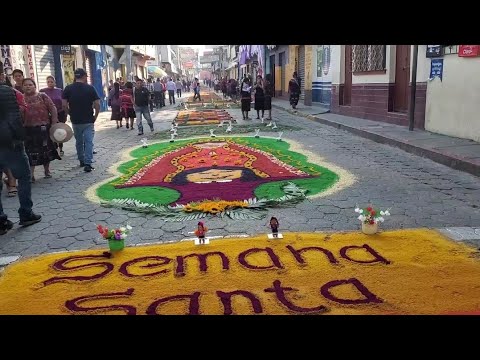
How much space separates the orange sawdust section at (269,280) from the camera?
3.21 metres

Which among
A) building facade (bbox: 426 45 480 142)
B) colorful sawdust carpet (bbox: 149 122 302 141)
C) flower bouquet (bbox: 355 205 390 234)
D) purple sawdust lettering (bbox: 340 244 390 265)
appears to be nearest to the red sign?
building facade (bbox: 426 45 480 142)

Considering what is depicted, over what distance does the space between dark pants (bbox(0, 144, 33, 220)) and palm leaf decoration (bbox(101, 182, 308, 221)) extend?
105cm

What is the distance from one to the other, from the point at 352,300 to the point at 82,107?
6.74 m

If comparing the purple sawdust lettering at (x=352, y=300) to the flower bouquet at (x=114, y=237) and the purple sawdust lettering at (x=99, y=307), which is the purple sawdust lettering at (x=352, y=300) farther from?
the flower bouquet at (x=114, y=237)

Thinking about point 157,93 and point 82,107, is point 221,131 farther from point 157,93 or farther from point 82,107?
point 157,93

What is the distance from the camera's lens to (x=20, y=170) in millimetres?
5262

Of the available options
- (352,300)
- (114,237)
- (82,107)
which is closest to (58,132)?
(82,107)

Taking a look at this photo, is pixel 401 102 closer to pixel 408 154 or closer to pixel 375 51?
pixel 375 51

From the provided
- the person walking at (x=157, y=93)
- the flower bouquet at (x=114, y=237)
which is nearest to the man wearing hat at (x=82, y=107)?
the flower bouquet at (x=114, y=237)

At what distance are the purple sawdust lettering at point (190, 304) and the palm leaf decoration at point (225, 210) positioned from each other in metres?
2.02

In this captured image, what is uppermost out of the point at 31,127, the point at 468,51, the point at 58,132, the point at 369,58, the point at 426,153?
the point at 369,58
